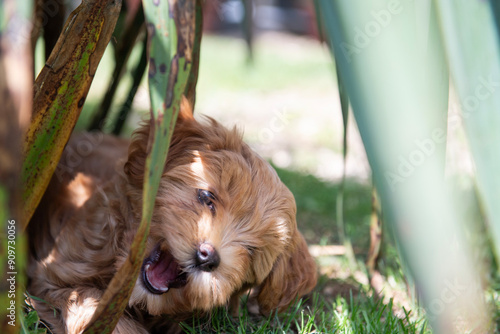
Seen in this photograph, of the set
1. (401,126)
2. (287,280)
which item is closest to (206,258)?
(287,280)

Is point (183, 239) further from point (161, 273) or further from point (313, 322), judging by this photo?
point (313, 322)

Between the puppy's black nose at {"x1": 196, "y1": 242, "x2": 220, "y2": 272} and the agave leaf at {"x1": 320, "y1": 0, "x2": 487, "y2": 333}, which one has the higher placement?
the agave leaf at {"x1": 320, "y1": 0, "x2": 487, "y2": 333}

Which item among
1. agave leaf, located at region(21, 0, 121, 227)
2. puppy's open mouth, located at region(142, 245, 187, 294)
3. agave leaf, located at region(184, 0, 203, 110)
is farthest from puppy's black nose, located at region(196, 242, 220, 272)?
agave leaf, located at region(184, 0, 203, 110)

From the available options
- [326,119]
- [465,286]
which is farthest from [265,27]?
[465,286]

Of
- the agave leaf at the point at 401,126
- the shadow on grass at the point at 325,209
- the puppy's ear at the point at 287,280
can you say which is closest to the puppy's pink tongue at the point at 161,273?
the puppy's ear at the point at 287,280

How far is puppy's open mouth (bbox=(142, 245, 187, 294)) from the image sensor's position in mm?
2182

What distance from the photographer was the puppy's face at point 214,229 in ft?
7.03

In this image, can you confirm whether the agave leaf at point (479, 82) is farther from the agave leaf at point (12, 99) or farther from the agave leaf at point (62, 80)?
the agave leaf at point (62, 80)

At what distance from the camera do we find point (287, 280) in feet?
8.37

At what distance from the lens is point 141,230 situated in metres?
1.53

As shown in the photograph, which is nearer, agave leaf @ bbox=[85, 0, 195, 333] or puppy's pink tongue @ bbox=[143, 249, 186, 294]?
agave leaf @ bbox=[85, 0, 195, 333]

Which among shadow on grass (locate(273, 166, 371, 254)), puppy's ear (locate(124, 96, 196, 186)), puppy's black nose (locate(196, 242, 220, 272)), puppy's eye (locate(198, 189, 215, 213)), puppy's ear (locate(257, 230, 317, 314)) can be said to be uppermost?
puppy's ear (locate(124, 96, 196, 186))

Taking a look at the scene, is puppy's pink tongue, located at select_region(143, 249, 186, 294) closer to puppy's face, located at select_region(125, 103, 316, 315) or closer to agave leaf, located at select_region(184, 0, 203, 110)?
puppy's face, located at select_region(125, 103, 316, 315)

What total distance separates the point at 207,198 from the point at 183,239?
9.2 inches
